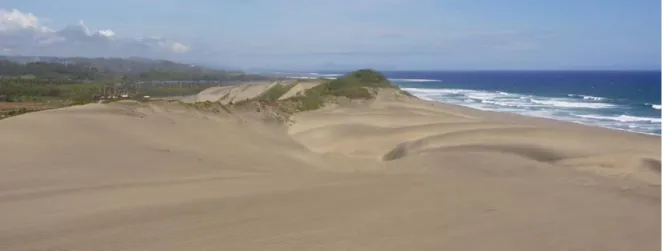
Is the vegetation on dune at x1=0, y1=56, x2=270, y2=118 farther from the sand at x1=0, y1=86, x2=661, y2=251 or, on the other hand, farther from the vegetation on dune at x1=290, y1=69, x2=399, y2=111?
the sand at x1=0, y1=86, x2=661, y2=251

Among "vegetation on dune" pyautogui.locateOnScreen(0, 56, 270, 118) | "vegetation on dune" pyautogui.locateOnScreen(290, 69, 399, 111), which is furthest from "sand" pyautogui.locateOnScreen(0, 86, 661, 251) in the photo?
"vegetation on dune" pyautogui.locateOnScreen(0, 56, 270, 118)

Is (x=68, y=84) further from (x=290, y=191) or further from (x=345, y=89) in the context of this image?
(x=290, y=191)

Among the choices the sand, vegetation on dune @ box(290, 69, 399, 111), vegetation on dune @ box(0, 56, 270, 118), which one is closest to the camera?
the sand

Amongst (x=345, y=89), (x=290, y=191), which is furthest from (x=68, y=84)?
(x=290, y=191)

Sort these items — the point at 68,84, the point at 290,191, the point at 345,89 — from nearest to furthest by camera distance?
1. the point at 290,191
2. the point at 345,89
3. the point at 68,84

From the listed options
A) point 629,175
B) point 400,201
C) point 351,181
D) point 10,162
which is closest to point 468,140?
point 629,175

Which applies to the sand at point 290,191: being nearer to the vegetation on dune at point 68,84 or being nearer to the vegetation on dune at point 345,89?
the vegetation on dune at point 345,89

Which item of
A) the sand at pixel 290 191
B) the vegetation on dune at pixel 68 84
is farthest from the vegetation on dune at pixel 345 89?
the sand at pixel 290 191

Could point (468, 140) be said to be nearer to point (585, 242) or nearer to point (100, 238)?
point (585, 242)
